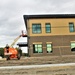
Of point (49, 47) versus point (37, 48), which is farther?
point (49, 47)

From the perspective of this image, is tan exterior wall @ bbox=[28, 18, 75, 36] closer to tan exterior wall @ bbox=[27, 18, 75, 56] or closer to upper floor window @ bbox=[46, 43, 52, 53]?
tan exterior wall @ bbox=[27, 18, 75, 56]

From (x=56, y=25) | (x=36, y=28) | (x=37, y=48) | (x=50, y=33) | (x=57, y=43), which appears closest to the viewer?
(x=37, y=48)

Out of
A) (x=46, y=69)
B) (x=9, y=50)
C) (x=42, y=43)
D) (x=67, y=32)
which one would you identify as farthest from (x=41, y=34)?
(x=46, y=69)

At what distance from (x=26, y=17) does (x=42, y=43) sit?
5592mm

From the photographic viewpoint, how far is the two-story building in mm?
47875

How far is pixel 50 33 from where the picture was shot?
48.3 m

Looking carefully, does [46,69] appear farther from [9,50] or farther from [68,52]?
Result: [68,52]

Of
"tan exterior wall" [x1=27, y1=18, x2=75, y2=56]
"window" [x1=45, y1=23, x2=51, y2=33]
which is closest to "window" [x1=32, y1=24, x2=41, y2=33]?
"tan exterior wall" [x1=27, y1=18, x2=75, y2=56]

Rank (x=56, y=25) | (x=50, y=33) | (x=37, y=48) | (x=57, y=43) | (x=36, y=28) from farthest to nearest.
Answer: (x=36, y=28)
(x=50, y=33)
(x=57, y=43)
(x=56, y=25)
(x=37, y=48)

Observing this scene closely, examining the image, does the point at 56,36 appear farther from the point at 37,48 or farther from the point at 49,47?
the point at 37,48

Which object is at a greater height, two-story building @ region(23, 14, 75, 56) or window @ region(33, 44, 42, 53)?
two-story building @ region(23, 14, 75, 56)

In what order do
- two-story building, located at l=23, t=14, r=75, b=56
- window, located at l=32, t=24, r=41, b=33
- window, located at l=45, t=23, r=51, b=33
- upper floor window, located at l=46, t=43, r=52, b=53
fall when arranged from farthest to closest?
window, located at l=45, t=23, r=51, b=33 < window, located at l=32, t=24, r=41, b=33 < upper floor window, located at l=46, t=43, r=52, b=53 < two-story building, located at l=23, t=14, r=75, b=56

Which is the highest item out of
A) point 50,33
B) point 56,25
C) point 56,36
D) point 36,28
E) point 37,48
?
point 56,25

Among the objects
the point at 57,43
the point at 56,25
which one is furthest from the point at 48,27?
the point at 57,43
